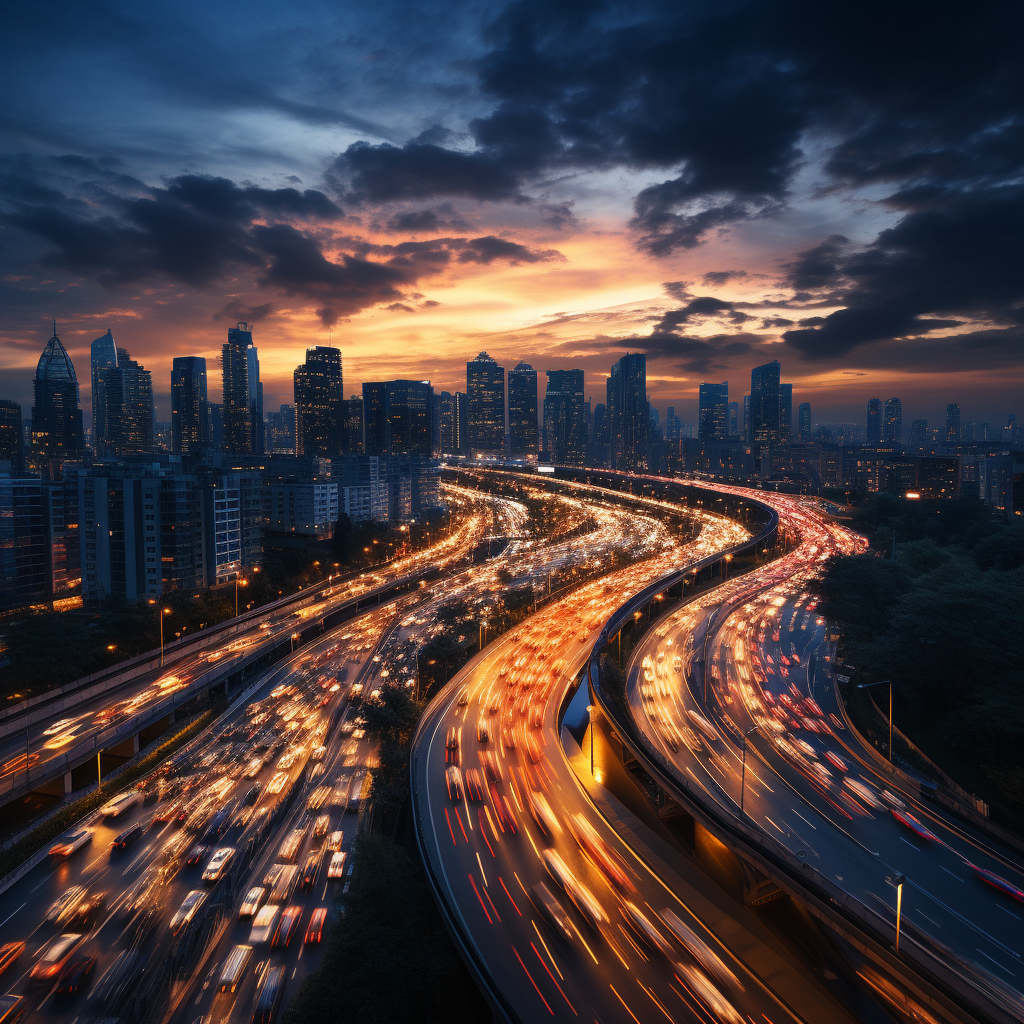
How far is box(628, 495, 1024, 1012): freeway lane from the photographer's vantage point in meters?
14.0

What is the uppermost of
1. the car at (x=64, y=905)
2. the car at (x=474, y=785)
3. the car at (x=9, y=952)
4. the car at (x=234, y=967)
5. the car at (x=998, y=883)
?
the car at (x=998, y=883)

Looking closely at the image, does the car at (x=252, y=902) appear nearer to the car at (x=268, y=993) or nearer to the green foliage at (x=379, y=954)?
the car at (x=268, y=993)

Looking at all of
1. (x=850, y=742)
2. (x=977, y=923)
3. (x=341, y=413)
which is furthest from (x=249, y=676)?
(x=341, y=413)

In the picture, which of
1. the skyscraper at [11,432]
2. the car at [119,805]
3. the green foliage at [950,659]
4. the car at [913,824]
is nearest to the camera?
the car at [913,824]

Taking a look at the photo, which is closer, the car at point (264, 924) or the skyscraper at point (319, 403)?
the car at point (264, 924)

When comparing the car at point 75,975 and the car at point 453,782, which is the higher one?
the car at point 453,782

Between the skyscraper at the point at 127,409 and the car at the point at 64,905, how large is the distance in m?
172

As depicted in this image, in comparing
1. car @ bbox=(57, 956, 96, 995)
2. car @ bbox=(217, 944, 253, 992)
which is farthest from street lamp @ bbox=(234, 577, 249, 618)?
car @ bbox=(217, 944, 253, 992)

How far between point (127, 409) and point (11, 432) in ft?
218

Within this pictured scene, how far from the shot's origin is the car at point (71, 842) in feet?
58.1

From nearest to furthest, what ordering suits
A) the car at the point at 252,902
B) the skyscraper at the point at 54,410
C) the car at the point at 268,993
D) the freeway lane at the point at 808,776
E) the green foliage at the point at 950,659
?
the car at the point at 268,993
the freeway lane at the point at 808,776
the car at the point at 252,902
the green foliage at the point at 950,659
the skyscraper at the point at 54,410

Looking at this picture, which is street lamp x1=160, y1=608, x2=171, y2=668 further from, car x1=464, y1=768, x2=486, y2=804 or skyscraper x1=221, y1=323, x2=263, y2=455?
skyscraper x1=221, y1=323, x2=263, y2=455

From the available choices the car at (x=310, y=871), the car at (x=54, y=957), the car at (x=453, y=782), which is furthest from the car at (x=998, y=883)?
the car at (x=54, y=957)

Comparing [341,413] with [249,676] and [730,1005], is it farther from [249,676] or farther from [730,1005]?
[730,1005]
